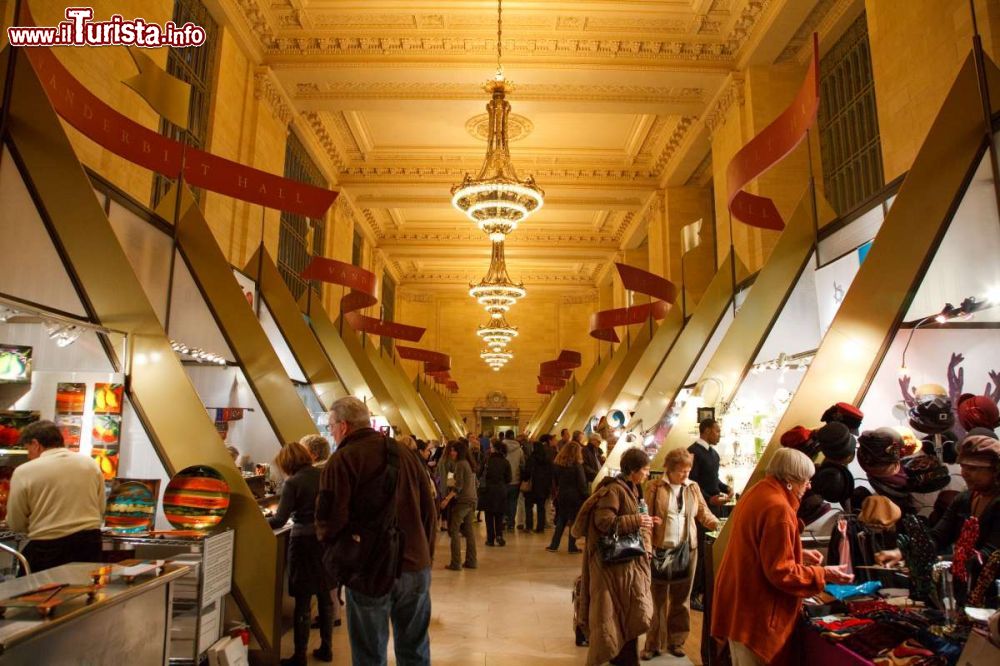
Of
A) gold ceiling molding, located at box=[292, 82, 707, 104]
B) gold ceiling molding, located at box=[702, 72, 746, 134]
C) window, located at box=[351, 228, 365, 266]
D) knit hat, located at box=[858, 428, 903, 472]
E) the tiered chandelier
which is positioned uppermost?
gold ceiling molding, located at box=[292, 82, 707, 104]

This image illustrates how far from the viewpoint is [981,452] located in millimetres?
2623

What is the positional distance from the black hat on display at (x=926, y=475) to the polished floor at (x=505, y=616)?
6.14 feet

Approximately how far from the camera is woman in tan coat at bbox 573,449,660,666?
143 inches

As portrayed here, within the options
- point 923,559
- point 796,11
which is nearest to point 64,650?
point 923,559

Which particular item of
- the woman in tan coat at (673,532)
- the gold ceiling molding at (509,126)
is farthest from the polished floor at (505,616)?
the gold ceiling molding at (509,126)

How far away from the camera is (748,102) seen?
34.8 feet

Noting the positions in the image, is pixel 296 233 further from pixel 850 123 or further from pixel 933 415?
pixel 933 415

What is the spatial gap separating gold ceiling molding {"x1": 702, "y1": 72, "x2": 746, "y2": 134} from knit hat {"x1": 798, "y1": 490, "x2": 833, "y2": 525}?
30.2 ft

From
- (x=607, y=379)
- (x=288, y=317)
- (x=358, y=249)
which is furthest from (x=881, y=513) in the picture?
(x=358, y=249)

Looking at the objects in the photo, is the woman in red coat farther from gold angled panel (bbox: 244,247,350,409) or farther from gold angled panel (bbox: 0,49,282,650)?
gold angled panel (bbox: 244,247,350,409)

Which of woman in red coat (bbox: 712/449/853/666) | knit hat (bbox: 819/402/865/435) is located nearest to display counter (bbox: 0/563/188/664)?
woman in red coat (bbox: 712/449/853/666)

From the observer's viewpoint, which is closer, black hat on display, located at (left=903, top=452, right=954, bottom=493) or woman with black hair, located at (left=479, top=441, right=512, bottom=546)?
black hat on display, located at (left=903, top=452, right=954, bottom=493)

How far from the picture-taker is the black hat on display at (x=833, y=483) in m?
3.27

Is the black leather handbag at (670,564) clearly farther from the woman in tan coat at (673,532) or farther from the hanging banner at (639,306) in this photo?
the hanging banner at (639,306)
